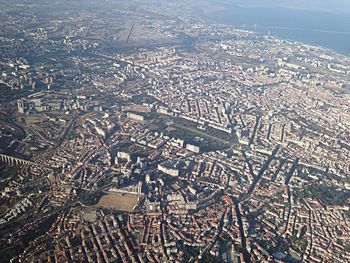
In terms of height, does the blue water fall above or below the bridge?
below

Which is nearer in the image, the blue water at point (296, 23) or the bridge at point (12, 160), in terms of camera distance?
the bridge at point (12, 160)

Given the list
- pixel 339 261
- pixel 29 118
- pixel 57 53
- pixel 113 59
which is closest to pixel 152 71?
pixel 113 59

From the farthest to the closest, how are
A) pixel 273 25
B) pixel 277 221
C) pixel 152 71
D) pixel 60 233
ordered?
pixel 273 25, pixel 152 71, pixel 277 221, pixel 60 233

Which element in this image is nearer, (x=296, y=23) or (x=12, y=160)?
(x=12, y=160)

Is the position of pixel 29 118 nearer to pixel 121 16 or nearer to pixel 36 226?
pixel 36 226

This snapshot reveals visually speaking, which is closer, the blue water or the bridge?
the bridge

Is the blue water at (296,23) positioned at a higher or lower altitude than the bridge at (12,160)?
lower

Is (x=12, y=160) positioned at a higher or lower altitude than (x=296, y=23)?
higher

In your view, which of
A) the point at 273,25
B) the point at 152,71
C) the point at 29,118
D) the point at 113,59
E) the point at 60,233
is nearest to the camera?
the point at 60,233
